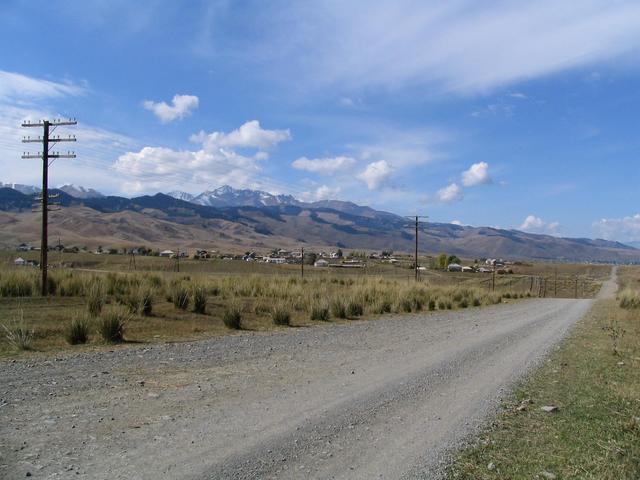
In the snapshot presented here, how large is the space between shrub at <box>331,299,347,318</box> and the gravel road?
802cm

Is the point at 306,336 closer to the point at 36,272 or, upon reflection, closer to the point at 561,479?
the point at 561,479

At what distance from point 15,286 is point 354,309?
1304 centimetres

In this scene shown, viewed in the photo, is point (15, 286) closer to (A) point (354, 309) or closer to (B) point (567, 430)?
(A) point (354, 309)

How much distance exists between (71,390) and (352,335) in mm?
8845

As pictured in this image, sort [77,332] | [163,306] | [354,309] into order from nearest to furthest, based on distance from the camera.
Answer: [77,332] < [163,306] < [354,309]

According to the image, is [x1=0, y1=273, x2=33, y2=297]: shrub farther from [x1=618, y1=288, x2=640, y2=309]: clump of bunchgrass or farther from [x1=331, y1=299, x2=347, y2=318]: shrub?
[x1=618, y1=288, x2=640, y2=309]: clump of bunchgrass

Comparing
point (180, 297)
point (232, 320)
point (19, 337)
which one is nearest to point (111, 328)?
point (19, 337)

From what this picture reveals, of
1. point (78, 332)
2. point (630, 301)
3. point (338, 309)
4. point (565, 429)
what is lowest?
point (630, 301)

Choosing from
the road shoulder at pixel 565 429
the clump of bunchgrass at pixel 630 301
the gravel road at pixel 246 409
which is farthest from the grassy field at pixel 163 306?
the clump of bunchgrass at pixel 630 301

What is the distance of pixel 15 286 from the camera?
21031mm

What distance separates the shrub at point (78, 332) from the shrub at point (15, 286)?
32.6 ft

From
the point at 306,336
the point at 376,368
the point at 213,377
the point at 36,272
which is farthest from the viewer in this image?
the point at 36,272

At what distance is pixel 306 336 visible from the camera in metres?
14.9

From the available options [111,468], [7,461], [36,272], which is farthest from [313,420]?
[36,272]
